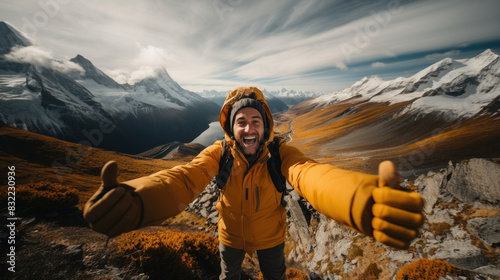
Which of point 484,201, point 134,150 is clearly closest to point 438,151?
point 484,201

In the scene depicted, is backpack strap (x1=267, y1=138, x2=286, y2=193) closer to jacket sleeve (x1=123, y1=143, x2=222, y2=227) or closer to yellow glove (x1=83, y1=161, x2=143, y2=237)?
jacket sleeve (x1=123, y1=143, x2=222, y2=227)

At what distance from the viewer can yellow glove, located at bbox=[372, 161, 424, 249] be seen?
1.68 meters

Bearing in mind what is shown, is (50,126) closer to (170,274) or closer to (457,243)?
(170,274)

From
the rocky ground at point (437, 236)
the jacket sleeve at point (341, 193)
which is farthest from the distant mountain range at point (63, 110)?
the jacket sleeve at point (341, 193)

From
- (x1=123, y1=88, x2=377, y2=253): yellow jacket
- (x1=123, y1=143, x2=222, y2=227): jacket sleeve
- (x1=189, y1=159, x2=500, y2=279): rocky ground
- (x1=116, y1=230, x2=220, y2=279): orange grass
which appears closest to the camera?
(x1=123, y1=88, x2=377, y2=253): yellow jacket

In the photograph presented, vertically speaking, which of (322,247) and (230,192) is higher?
(230,192)

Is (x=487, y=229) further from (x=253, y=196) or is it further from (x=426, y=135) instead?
(x=426, y=135)

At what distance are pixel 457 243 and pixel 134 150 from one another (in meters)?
152

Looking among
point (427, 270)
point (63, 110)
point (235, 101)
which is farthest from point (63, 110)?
point (427, 270)

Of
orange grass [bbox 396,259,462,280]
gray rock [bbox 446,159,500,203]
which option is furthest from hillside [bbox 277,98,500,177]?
orange grass [bbox 396,259,462,280]

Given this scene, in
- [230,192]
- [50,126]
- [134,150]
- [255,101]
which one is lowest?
[134,150]

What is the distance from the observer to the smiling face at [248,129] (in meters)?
3.55

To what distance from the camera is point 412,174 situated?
27453mm

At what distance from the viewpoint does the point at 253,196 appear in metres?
3.57
